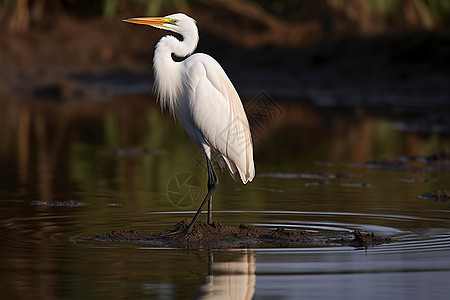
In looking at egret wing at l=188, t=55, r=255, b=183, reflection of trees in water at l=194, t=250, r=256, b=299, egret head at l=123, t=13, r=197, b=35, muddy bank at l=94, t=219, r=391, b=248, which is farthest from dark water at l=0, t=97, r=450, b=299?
egret head at l=123, t=13, r=197, b=35

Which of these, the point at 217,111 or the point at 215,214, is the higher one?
the point at 217,111

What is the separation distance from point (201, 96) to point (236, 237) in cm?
102

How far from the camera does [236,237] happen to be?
21.6ft

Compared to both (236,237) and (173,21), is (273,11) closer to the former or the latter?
(173,21)

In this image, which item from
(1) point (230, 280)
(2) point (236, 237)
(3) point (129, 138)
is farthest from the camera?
(3) point (129, 138)

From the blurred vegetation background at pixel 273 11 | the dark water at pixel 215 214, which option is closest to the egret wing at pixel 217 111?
the dark water at pixel 215 214

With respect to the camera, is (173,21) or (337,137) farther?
(337,137)

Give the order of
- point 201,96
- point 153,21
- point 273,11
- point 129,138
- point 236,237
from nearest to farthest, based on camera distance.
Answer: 1. point 236,237
2. point 201,96
3. point 153,21
4. point 129,138
5. point 273,11

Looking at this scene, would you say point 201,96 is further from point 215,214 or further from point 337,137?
point 337,137

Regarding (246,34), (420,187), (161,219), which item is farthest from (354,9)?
(161,219)

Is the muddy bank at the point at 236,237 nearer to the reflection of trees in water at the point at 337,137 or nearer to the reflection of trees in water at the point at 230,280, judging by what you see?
the reflection of trees in water at the point at 230,280

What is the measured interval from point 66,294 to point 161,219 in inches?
100

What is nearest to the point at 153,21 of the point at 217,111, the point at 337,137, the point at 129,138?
the point at 217,111

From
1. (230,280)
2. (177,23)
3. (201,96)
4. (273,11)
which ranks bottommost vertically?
(230,280)
